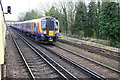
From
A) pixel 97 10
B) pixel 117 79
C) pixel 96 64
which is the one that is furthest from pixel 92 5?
pixel 117 79

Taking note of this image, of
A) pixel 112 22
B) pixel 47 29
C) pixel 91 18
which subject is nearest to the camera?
pixel 47 29

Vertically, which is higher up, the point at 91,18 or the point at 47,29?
the point at 91,18

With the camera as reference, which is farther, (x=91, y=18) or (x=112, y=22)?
(x=91, y=18)

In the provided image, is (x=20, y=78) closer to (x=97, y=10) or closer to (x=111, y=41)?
(x=111, y=41)

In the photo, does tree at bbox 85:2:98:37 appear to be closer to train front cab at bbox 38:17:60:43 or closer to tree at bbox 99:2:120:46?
tree at bbox 99:2:120:46

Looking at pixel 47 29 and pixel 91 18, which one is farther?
pixel 91 18

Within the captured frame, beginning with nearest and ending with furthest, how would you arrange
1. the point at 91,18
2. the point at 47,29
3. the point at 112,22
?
the point at 47,29 < the point at 112,22 < the point at 91,18

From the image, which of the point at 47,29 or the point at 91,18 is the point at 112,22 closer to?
the point at 47,29

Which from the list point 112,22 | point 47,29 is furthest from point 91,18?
point 47,29

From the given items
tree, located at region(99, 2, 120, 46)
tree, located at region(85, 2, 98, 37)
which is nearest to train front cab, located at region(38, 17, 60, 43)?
tree, located at region(99, 2, 120, 46)

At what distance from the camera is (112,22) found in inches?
677

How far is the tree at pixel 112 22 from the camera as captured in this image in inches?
658

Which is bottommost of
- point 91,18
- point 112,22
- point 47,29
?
point 47,29

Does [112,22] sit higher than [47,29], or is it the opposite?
[112,22]
